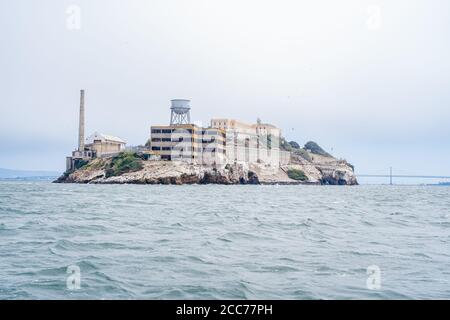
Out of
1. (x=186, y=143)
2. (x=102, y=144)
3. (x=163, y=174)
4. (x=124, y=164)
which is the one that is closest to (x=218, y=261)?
(x=163, y=174)

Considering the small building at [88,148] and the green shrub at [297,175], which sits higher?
the small building at [88,148]

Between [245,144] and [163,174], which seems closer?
[163,174]

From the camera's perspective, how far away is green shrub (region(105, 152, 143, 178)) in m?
138

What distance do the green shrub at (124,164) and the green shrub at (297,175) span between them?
6838 cm

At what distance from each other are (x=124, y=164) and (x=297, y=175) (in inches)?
3001

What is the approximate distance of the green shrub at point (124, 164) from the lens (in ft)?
454

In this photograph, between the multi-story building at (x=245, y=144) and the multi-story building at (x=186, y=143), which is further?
the multi-story building at (x=245, y=144)

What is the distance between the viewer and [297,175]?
7707 inches

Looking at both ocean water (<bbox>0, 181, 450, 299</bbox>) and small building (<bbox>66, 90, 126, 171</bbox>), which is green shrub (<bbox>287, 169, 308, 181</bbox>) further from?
ocean water (<bbox>0, 181, 450, 299</bbox>)

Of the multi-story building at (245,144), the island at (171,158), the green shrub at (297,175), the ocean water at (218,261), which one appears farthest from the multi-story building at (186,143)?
the ocean water at (218,261)

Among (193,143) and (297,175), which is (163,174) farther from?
A: (297,175)

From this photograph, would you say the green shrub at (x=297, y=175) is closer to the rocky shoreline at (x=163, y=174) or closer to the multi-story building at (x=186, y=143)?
the rocky shoreline at (x=163, y=174)
